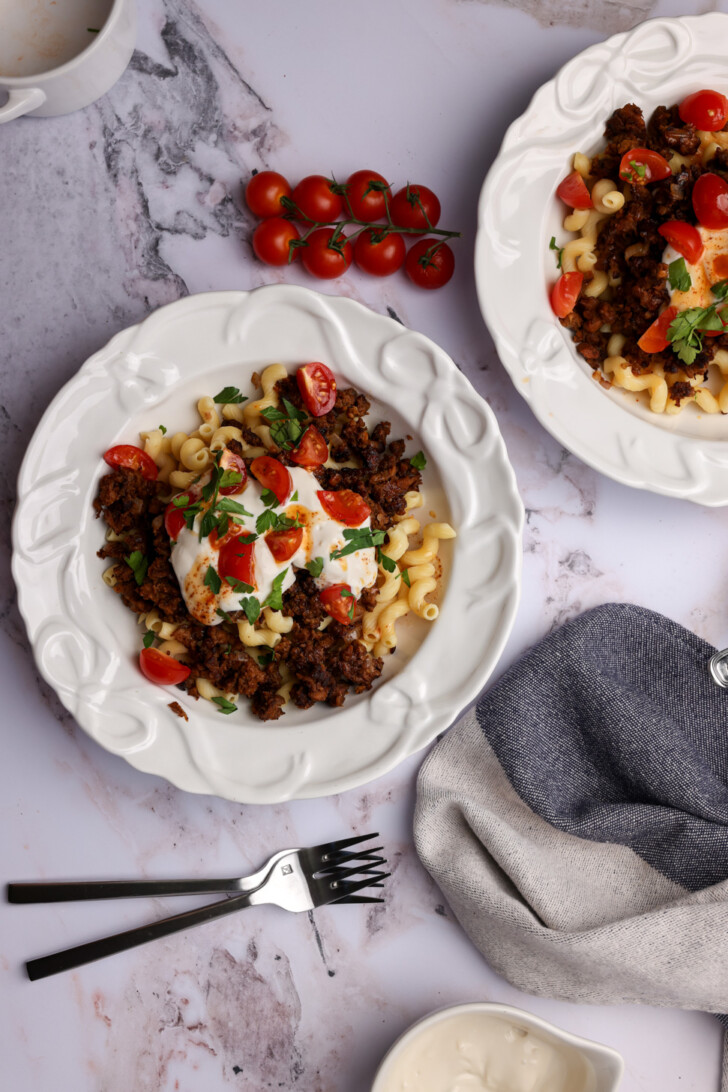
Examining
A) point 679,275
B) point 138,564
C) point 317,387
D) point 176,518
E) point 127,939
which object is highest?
point 679,275

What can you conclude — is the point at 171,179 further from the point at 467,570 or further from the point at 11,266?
the point at 467,570

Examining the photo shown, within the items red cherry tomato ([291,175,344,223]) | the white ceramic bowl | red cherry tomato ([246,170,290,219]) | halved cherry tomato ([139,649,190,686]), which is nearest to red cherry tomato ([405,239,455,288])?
red cherry tomato ([291,175,344,223])

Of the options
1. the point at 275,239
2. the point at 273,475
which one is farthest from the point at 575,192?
the point at 273,475

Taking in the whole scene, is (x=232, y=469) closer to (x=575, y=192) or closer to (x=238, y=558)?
(x=238, y=558)

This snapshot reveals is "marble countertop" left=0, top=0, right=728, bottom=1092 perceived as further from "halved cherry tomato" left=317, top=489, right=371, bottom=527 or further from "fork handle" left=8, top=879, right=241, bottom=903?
"halved cherry tomato" left=317, top=489, right=371, bottom=527

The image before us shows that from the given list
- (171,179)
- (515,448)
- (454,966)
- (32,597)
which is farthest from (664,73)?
(454,966)
